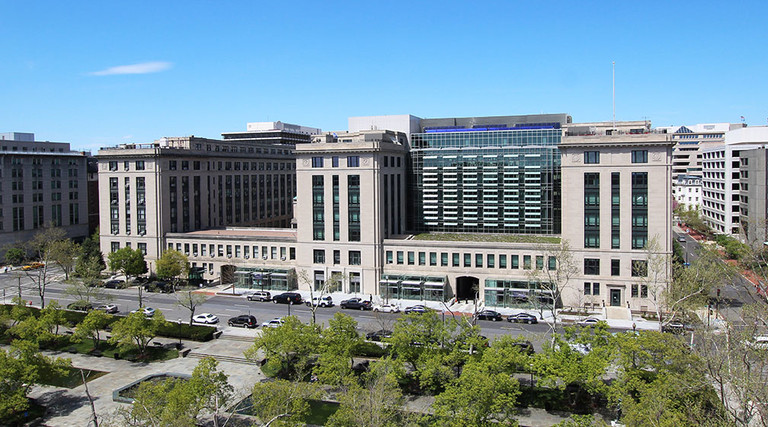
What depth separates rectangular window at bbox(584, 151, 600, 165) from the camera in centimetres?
8306

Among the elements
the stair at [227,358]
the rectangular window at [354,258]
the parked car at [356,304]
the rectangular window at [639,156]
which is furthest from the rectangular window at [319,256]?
the rectangular window at [639,156]

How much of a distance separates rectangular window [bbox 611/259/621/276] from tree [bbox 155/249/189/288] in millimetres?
65172

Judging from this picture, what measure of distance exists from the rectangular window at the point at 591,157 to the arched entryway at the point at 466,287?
73.8 ft

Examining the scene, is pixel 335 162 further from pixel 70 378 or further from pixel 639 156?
pixel 70 378

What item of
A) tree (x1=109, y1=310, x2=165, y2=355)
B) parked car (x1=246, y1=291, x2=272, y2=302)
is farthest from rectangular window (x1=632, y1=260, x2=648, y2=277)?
tree (x1=109, y1=310, x2=165, y2=355)

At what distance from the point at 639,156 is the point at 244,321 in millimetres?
55282

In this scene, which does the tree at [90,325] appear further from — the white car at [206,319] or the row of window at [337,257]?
the row of window at [337,257]

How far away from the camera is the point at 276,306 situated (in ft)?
291

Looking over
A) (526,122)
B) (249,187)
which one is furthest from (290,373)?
(249,187)

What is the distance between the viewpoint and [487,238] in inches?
3819

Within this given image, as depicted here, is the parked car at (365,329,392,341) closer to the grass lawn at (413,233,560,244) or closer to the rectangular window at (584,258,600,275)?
the grass lawn at (413,233,560,244)

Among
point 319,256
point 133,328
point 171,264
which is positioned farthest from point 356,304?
point 171,264

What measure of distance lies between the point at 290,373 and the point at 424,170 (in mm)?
52682

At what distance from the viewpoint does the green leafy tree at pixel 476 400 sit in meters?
43.7
